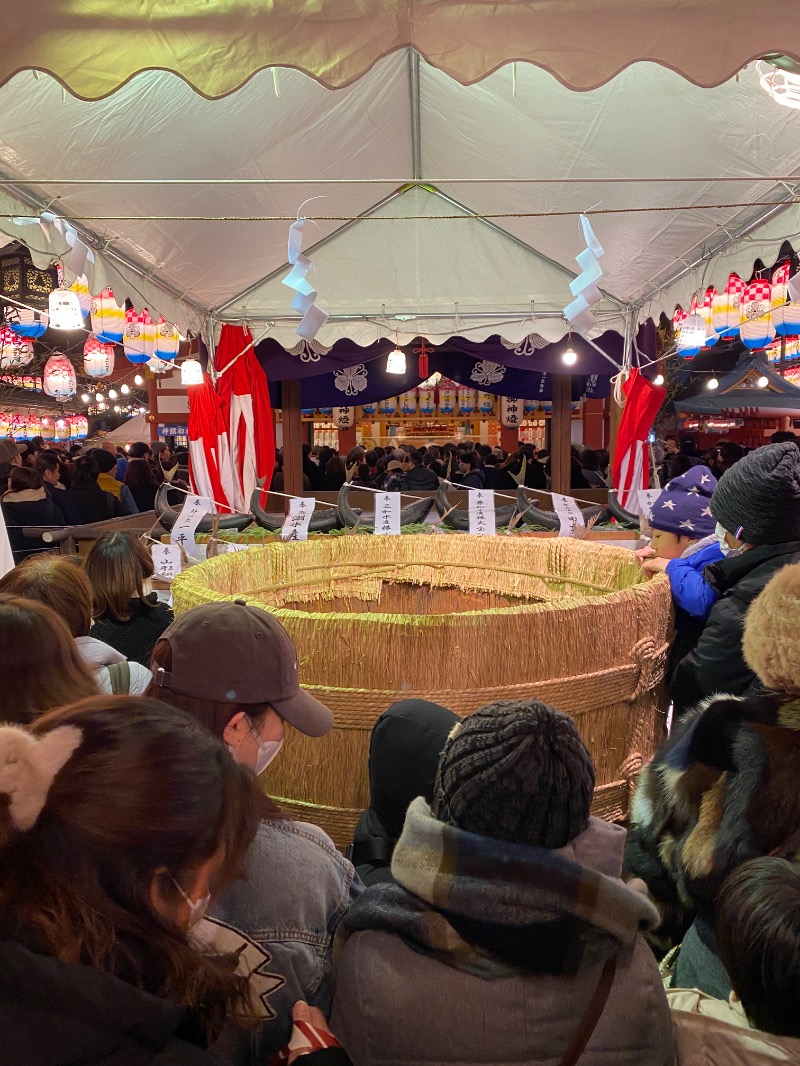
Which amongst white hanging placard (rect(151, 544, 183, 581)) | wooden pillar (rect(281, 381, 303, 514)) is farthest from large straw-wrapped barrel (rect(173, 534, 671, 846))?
wooden pillar (rect(281, 381, 303, 514))

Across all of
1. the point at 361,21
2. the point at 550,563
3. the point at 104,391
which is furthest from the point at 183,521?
the point at 104,391

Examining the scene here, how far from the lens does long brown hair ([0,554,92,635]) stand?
1822mm

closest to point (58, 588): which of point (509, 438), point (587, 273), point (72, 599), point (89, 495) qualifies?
point (72, 599)

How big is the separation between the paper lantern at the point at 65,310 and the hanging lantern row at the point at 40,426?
1262cm

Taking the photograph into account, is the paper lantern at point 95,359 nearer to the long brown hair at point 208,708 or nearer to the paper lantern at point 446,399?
the paper lantern at point 446,399

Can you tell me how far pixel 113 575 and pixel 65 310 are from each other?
2813mm

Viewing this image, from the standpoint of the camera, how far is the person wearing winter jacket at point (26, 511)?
4992mm

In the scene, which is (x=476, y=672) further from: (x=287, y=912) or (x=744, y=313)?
(x=744, y=313)

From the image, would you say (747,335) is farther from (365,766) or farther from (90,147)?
(365,766)

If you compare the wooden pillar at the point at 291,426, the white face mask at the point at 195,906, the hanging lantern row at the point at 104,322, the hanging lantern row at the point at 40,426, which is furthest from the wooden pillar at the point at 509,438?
the white face mask at the point at 195,906

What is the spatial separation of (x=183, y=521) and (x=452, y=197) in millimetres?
3199

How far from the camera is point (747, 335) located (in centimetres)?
533

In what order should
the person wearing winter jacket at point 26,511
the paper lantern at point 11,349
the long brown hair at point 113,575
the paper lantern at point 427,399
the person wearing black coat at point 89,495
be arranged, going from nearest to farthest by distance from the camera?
the long brown hair at point 113,575
the person wearing winter jacket at point 26,511
the person wearing black coat at point 89,495
the paper lantern at point 11,349
the paper lantern at point 427,399

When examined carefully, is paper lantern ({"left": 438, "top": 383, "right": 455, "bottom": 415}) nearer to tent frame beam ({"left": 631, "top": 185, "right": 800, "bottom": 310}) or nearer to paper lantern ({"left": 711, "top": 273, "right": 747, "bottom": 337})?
tent frame beam ({"left": 631, "top": 185, "right": 800, "bottom": 310})
